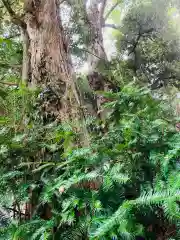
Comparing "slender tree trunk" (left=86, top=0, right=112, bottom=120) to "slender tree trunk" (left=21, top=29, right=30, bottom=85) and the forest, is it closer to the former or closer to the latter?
"slender tree trunk" (left=21, top=29, right=30, bottom=85)

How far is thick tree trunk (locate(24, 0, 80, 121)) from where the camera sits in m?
1.94

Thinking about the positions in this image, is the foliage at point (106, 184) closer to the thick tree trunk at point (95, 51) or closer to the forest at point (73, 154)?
the forest at point (73, 154)

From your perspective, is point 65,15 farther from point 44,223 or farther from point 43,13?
point 44,223

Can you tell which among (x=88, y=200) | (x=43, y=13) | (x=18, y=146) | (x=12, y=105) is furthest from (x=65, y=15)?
(x=88, y=200)

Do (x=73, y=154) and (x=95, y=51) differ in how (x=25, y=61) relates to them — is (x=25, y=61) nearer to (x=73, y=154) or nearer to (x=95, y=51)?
(x=73, y=154)

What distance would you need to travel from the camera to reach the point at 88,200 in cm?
103

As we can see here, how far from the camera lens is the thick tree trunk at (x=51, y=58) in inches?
76.4

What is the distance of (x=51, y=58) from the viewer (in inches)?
86.0

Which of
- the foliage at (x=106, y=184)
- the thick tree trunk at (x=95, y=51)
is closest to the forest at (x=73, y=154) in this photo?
the foliage at (x=106, y=184)

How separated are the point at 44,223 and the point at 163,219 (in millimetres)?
522

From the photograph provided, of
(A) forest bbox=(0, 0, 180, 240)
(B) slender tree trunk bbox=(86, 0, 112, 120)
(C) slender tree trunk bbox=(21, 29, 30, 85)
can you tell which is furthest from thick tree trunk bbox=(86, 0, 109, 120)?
(A) forest bbox=(0, 0, 180, 240)

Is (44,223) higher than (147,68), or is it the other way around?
(147,68)

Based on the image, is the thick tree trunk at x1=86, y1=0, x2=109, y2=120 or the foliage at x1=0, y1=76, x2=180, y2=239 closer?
the foliage at x1=0, y1=76, x2=180, y2=239

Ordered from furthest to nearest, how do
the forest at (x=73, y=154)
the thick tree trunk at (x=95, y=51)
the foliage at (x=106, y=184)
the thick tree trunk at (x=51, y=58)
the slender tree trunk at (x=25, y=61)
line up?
1. the thick tree trunk at (x=95, y=51)
2. the slender tree trunk at (x=25, y=61)
3. the thick tree trunk at (x=51, y=58)
4. the forest at (x=73, y=154)
5. the foliage at (x=106, y=184)
